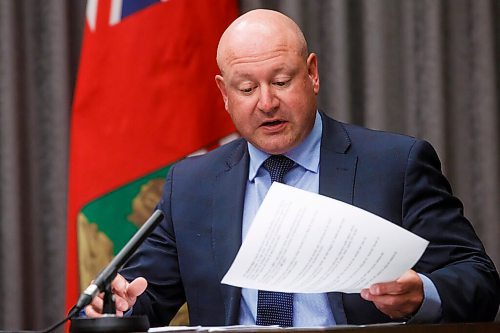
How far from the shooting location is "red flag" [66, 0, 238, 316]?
2.92m

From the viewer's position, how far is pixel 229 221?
2.19 m

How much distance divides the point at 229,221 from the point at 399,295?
0.68m

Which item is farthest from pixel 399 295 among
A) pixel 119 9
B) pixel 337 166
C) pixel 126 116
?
pixel 119 9

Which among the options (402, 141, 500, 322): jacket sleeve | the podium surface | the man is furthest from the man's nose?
the podium surface

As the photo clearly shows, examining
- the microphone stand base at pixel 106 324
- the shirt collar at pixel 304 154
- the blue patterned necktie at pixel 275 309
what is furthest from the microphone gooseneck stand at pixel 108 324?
the shirt collar at pixel 304 154

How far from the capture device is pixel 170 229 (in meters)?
2.31

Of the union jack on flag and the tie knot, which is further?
the union jack on flag

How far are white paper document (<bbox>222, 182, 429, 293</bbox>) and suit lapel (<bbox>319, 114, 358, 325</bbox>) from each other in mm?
518

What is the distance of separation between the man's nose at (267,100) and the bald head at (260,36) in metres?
0.09

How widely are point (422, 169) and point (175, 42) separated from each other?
1.12 metres

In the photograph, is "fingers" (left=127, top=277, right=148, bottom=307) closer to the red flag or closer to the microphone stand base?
the microphone stand base

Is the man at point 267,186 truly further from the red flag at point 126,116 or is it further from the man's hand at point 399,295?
the red flag at point 126,116

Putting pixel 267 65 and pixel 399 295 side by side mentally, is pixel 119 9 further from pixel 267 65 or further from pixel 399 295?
pixel 399 295

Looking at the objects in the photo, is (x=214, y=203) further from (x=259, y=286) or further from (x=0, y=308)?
(x=0, y=308)
